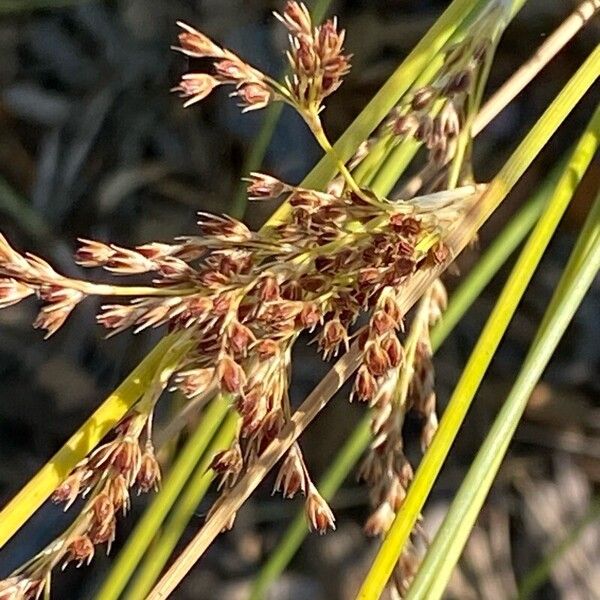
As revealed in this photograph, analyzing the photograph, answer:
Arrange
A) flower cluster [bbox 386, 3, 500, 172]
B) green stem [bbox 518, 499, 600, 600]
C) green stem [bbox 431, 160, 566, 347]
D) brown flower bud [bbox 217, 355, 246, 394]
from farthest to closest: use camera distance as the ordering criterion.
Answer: green stem [bbox 518, 499, 600, 600] → green stem [bbox 431, 160, 566, 347] → flower cluster [bbox 386, 3, 500, 172] → brown flower bud [bbox 217, 355, 246, 394]

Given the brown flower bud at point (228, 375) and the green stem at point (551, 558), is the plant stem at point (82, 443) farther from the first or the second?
the green stem at point (551, 558)

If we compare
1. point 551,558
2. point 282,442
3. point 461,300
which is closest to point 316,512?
point 282,442

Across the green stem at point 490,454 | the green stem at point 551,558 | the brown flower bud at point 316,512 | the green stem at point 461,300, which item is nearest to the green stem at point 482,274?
the green stem at point 461,300

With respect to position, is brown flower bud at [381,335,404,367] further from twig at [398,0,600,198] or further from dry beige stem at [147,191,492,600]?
twig at [398,0,600,198]

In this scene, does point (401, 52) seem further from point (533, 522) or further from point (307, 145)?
point (533, 522)

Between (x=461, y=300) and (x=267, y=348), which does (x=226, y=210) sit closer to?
(x=461, y=300)

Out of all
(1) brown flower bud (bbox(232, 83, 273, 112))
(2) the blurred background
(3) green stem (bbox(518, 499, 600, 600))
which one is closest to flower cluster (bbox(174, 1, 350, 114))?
(1) brown flower bud (bbox(232, 83, 273, 112))

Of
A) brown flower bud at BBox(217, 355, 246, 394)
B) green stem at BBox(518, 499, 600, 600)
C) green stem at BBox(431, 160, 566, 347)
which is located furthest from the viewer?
green stem at BBox(518, 499, 600, 600)
